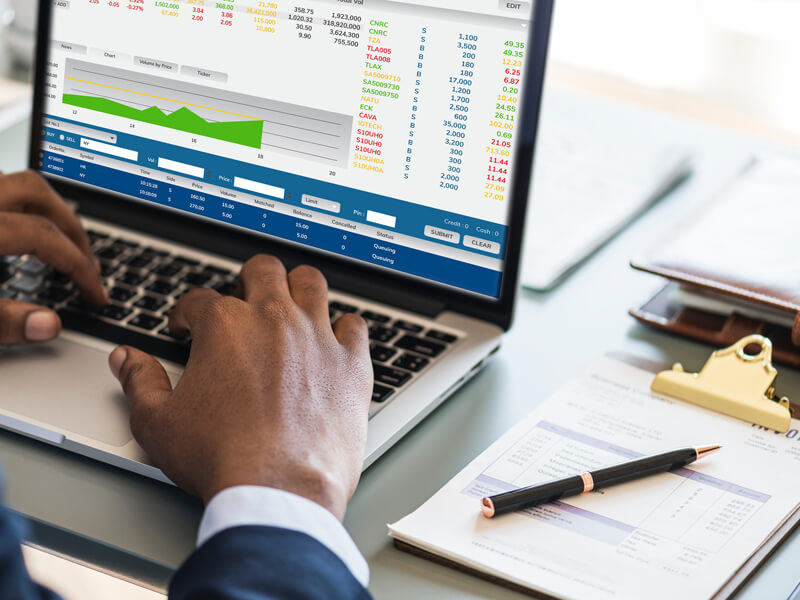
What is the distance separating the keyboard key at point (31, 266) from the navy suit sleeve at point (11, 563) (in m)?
0.46

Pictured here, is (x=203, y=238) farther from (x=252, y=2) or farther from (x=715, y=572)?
(x=715, y=572)

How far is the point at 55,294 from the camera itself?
88cm

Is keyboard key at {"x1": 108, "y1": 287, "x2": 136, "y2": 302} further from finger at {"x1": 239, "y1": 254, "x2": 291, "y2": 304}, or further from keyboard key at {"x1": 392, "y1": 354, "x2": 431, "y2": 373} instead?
keyboard key at {"x1": 392, "y1": 354, "x2": 431, "y2": 373}

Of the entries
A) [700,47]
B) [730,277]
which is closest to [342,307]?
[730,277]

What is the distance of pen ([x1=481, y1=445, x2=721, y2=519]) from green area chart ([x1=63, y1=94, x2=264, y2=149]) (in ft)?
1.33

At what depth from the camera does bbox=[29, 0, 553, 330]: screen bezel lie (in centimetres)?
78

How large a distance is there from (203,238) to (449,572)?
45 cm

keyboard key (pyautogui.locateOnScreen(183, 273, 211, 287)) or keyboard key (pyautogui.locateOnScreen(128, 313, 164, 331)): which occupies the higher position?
keyboard key (pyautogui.locateOnScreen(183, 273, 211, 287))

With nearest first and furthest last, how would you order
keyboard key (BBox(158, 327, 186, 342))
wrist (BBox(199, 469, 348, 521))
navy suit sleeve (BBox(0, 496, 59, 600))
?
navy suit sleeve (BBox(0, 496, 59, 600)), wrist (BBox(199, 469, 348, 521)), keyboard key (BBox(158, 327, 186, 342))

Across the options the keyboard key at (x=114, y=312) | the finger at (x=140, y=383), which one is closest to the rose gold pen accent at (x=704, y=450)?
the finger at (x=140, y=383)

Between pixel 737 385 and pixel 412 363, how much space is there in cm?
26

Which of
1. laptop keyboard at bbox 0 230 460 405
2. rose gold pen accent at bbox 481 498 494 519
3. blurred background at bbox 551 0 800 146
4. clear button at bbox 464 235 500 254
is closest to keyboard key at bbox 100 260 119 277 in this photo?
laptop keyboard at bbox 0 230 460 405

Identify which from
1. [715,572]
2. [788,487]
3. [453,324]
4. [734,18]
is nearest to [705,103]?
[734,18]

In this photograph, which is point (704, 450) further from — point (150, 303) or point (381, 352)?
point (150, 303)
